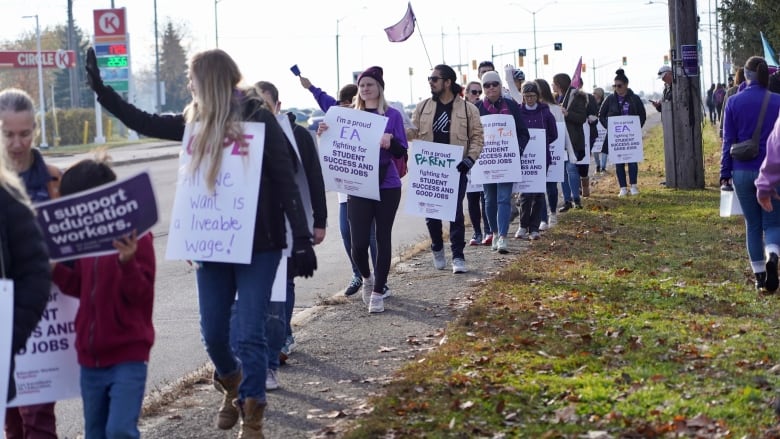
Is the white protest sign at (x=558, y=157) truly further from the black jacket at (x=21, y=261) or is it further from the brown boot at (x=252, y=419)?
the black jacket at (x=21, y=261)

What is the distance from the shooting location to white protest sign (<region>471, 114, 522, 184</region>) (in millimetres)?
13953

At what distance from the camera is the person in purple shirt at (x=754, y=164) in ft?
33.6

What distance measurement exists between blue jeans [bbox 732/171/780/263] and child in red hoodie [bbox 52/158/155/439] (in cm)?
640

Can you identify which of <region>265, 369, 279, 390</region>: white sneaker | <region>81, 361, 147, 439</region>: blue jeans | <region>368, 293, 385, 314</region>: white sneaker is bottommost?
<region>265, 369, 279, 390</region>: white sneaker

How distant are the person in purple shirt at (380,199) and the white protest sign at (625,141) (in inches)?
431

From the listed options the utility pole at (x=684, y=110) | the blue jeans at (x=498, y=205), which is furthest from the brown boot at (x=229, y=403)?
the utility pole at (x=684, y=110)

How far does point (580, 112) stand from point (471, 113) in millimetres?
6994

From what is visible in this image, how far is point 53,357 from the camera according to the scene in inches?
210

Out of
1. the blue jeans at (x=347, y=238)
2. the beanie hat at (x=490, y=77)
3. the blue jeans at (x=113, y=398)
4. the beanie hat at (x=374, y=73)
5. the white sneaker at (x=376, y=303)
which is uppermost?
the beanie hat at (x=490, y=77)

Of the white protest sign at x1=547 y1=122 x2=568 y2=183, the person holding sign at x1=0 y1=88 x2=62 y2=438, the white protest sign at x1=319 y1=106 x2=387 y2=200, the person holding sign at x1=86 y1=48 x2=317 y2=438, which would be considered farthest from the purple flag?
the person holding sign at x1=0 y1=88 x2=62 y2=438

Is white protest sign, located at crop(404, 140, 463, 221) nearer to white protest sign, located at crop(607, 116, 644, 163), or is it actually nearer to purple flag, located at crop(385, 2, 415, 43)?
purple flag, located at crop(385, 2, 415, 43)

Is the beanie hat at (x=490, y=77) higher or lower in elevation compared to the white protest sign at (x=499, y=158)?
higher

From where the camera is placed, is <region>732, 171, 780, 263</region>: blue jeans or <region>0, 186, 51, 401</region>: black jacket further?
<region>732, 171, 780, 263</region>: blue jeans

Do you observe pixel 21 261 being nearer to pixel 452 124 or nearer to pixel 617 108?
pixel 452 124
